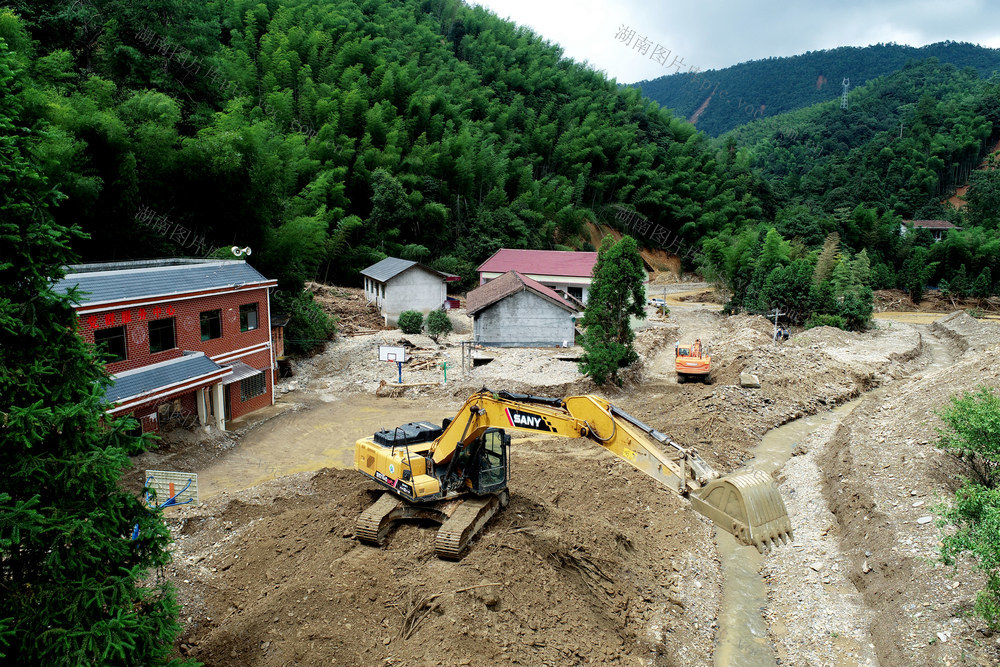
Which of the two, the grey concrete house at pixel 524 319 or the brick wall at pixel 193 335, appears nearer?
the brick wall at pixel 193 335

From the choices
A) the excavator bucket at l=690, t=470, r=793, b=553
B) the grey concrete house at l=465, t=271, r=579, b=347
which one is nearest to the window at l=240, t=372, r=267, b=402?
the grey concrete house at l=465, t=271, r=579, b=347

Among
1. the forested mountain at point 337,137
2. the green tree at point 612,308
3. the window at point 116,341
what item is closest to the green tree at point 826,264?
the forested mountain at point 337,137

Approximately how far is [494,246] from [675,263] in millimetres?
24705

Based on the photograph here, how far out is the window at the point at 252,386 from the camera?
19.8 meters

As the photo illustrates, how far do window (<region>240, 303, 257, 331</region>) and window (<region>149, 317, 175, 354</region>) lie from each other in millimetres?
2995

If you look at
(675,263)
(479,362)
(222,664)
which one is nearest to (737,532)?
(222,664)

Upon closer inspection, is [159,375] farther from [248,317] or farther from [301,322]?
[301,322]

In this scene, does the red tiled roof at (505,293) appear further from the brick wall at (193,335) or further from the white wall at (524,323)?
the brick wall at (193,335)

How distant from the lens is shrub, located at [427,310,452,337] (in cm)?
3061

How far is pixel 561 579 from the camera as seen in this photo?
10000 millimetres

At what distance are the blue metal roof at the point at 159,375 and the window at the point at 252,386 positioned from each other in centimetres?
242

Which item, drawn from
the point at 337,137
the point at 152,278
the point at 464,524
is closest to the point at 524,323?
the point at 152,278

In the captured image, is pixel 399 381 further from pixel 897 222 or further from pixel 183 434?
pixel 897 222

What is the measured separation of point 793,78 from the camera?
153 metres
